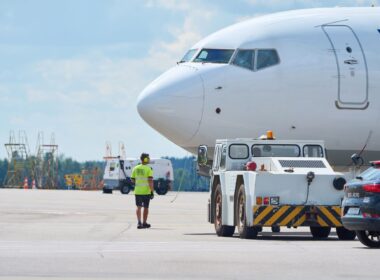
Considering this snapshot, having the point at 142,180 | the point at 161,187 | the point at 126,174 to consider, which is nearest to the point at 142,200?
the point at 142,180

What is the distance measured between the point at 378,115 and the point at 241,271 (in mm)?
16008

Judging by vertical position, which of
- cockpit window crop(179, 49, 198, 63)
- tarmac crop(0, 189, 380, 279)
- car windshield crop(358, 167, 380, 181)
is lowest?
tarmac crop(0, 189, 380, 279)

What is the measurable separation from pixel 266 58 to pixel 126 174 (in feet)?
181

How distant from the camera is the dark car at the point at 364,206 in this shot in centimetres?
1930

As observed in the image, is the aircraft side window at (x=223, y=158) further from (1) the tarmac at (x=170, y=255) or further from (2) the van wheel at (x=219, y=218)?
(1) the tarmac at (x=170, y=255)

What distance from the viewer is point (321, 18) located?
99.6 feet

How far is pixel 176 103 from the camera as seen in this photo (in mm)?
29672

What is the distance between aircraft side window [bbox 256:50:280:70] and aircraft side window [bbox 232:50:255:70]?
6.0 inches

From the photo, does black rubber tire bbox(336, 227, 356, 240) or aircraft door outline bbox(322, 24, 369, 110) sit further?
aircraft door outline bbox(322, 24, 369, 110)

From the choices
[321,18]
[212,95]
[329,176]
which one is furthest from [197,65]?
[329,176]

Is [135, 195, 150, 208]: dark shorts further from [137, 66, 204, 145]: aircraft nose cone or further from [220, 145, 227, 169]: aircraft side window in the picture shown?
[220, 145, 227, 169]: aircraft side window

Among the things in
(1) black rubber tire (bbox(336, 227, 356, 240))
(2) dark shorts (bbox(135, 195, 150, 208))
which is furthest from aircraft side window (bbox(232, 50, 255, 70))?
(1) black rubber tire (bbox(336, 227, 356, 240))

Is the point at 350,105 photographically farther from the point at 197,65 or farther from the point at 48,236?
the point at 48,236

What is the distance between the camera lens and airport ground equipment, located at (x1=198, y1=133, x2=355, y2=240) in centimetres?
2291
